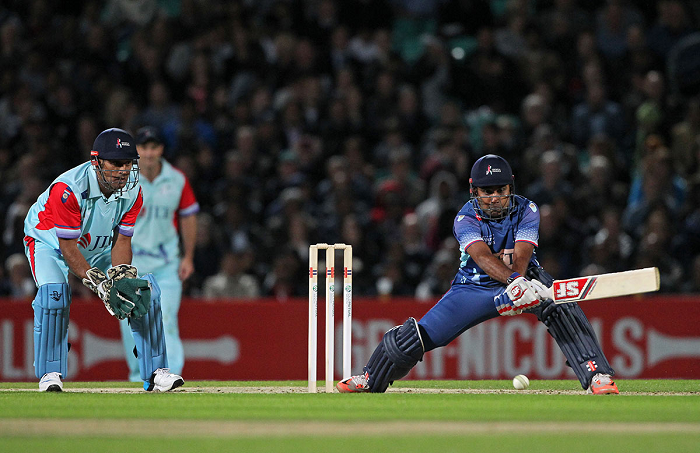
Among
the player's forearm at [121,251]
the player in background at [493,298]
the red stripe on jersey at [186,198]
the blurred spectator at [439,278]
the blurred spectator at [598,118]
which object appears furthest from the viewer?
the blurred spectator at [598,118]

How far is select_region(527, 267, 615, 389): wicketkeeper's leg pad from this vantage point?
7.47 meters

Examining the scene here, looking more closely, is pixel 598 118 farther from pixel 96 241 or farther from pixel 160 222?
pixel 96 241

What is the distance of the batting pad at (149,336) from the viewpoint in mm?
7758

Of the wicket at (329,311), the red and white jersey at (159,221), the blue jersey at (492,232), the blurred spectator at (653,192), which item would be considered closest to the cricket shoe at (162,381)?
the wicket at (329,311)

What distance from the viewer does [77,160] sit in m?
13.8

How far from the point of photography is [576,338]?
7.51 m

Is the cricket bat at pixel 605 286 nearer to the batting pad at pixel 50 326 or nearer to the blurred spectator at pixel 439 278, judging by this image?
the batting pad at pixel 50 326

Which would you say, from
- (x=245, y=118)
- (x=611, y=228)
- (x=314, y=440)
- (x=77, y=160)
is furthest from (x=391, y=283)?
(x=314, y=440)

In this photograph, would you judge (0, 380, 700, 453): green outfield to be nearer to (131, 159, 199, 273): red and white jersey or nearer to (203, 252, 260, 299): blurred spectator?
(131, 159, 199, 273): red and white jersey

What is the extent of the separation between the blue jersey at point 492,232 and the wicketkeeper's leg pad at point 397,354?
1.86 ft

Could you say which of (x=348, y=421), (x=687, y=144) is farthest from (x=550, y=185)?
(x=348, y=421)

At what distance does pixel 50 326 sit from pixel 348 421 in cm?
290

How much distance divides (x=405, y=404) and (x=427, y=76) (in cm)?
804

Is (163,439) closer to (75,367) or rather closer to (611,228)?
(75,367)
